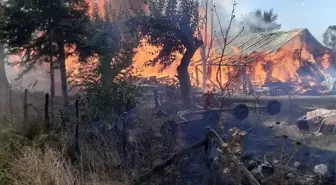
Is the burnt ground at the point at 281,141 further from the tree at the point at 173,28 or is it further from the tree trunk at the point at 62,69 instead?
the tree trunk at the point at 62,69

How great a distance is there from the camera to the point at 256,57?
26719mm

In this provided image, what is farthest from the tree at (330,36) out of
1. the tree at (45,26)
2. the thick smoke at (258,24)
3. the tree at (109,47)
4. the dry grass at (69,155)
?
the dry grass at (69,155)

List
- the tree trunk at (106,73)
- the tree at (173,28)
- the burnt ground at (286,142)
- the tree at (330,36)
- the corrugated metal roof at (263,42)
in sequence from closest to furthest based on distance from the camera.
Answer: the burnt ground at (286,142), the tree trunk at (106,73), the tree at (173,28), the corrugated metal roof at (263,42), the tree at (330,36)

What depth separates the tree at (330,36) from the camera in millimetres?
48781

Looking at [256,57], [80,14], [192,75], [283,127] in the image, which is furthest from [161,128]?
[192,75]

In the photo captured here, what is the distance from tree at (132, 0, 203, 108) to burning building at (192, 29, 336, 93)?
8.14 meters

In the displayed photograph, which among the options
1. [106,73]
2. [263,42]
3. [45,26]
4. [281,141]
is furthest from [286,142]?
[263,42]

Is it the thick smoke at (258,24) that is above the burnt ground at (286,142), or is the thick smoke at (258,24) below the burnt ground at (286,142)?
above

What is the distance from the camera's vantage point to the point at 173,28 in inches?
707

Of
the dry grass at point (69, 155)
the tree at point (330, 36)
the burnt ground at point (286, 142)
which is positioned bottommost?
the burnt ground at point (286, 142)

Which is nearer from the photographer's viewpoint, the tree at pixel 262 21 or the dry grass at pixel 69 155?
the dry grass at pixel 69 155

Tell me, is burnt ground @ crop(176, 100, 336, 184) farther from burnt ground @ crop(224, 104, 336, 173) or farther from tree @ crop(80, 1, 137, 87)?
tree @ crop(80, 1, 137, 87)

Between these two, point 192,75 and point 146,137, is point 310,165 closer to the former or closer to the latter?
point 146,137

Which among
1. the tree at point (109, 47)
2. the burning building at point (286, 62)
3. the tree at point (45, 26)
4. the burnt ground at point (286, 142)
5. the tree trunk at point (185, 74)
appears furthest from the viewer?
the burning building at point (286, 62)
